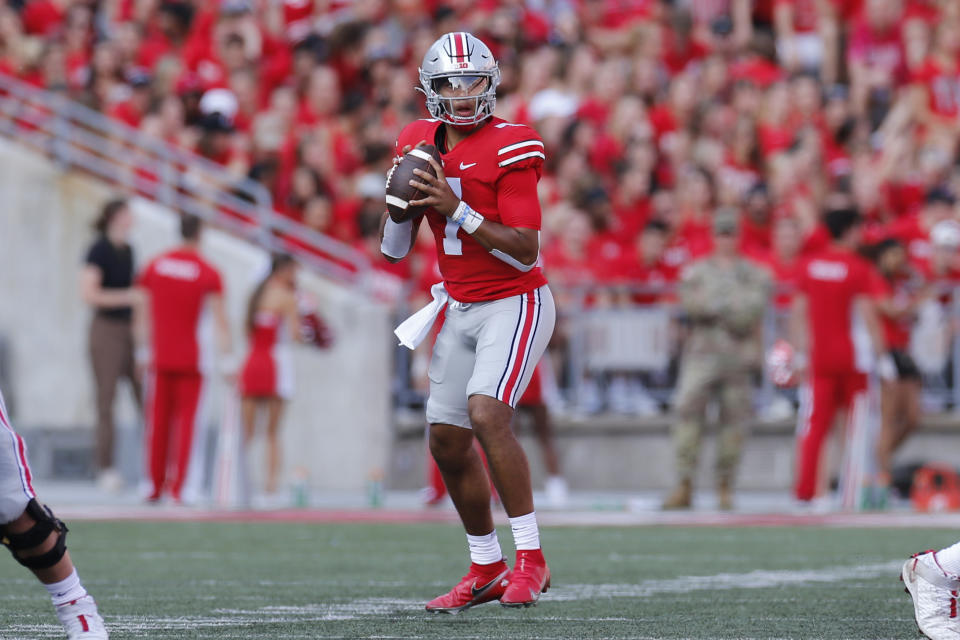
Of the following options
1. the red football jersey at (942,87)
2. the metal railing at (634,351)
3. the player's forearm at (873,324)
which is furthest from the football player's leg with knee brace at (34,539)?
the red football jersey at (942,87)

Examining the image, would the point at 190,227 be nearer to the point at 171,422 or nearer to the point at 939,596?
the point at 171,422

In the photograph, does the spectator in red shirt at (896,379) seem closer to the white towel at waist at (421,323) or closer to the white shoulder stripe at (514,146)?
the white towel at waist at (421,323)

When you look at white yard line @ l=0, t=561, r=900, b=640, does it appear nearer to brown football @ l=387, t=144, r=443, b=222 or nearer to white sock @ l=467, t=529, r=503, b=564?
white sock @ l=467, t=529, r=503, b=564

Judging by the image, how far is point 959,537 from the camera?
9.90 meters

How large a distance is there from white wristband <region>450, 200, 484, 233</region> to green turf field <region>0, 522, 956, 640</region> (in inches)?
55.6

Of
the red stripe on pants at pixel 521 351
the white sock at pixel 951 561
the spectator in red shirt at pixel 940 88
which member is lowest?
the white sock at pixel 951 561

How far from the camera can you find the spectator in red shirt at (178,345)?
13.3 metres

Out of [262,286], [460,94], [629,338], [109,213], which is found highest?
[109,213]

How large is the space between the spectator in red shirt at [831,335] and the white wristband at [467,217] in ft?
22.1

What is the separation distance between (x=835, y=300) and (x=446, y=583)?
19.0 feet

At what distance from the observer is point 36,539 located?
16.6 feet

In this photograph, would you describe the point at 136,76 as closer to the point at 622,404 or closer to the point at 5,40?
the point at 5,40

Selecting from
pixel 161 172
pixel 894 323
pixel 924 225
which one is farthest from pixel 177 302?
pixel 924 225

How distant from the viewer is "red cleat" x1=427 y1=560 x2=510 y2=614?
21.6 feet
